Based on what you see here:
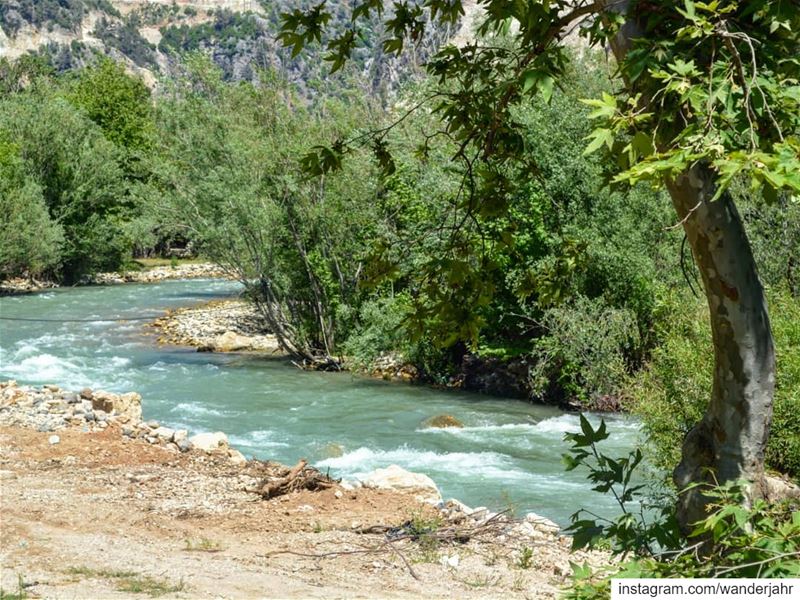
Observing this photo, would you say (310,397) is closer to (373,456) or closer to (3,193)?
(373,456)

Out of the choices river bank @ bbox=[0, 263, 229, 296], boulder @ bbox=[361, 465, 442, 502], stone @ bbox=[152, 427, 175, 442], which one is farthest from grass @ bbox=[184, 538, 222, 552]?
river bank @ bbox=[0, 263, 229, 296]

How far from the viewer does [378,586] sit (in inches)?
275

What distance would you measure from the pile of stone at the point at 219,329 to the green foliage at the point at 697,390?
632 inches

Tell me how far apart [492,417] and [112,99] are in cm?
4759

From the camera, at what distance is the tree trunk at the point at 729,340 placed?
379 centimetres

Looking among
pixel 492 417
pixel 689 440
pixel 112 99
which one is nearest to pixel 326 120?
pixel 492 417

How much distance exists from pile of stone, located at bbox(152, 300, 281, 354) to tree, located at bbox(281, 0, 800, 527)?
A: 2124 centimetres

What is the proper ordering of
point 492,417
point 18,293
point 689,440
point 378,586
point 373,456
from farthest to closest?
point 18,293, point 492,417, point 373,456, point 378,586, point 689,440

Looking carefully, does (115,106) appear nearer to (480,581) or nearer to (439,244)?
(439,244)

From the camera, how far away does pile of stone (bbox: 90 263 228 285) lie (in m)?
43.5

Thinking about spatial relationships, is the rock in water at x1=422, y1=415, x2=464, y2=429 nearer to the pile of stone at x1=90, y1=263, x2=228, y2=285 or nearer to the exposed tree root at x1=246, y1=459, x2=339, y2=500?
the exposed tree root at x1=246, y1=459, x2=339, y2=500

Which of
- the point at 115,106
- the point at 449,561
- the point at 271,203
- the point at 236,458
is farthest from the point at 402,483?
the point at 115,106

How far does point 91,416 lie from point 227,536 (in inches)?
215

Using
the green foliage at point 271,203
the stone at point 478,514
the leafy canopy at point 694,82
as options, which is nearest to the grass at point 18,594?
the leafy canopy at point 694,82
